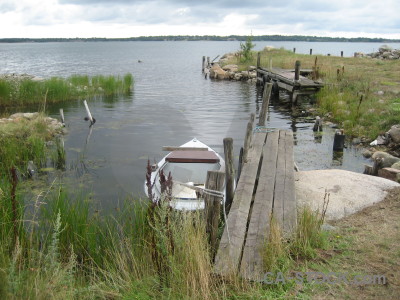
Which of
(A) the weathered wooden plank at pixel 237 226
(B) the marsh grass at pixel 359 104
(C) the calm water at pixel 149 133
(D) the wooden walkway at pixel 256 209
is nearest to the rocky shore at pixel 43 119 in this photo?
(C) the calm water at pixel 149 133

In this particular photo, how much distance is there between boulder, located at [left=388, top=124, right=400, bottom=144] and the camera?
12.3 m

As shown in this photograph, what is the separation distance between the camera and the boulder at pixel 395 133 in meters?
12.3

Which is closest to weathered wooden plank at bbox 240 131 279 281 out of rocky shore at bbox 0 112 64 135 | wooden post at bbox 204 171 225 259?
wooden post at bbox 204 171 225 259

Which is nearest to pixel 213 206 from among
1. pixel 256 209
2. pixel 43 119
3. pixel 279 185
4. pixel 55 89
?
pixel 256 209

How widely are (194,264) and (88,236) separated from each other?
7.05 ft

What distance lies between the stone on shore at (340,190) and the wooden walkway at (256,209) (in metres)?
0.55

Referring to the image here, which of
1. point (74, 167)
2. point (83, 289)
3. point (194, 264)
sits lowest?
point (74, 167)

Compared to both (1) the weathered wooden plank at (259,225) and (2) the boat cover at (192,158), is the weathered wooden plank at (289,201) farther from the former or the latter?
(2) the boat cover at (192,158)

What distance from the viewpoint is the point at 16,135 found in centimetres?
1216

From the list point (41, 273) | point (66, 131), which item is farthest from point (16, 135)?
point (41, 273)

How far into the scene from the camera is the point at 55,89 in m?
21.3

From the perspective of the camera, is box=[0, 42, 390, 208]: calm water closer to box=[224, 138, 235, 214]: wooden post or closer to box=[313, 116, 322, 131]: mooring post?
box=[313, 116, 322, 131]: mooring post

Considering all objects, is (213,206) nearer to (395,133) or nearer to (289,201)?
(289,201)

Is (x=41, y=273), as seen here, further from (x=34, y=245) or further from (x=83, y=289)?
(x=34, y=245)
